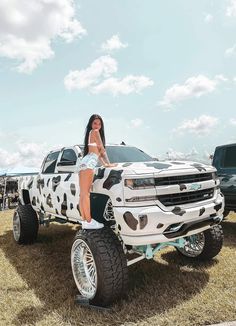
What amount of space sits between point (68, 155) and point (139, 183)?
2379 millimetres

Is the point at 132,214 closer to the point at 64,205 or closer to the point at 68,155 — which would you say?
the point at 64,205

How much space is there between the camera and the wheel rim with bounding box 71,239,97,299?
4.44m

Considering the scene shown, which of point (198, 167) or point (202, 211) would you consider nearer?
point (202, 211)

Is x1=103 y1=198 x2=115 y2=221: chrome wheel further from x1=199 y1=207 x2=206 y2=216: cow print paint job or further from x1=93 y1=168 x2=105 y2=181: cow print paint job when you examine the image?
x1=199 y1=207 x2=206 y2=216: cow print paint job

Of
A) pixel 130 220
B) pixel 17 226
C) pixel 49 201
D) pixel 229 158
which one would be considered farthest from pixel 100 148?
pixel 229 158

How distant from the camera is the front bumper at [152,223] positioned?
157 inches

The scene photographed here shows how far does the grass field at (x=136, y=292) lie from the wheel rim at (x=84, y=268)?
0.74ft

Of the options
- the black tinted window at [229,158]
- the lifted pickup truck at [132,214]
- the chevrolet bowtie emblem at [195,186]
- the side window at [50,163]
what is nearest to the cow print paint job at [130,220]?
the lifted pickup truck at [132,214]

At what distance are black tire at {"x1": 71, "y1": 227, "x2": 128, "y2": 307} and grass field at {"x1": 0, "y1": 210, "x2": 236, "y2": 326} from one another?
0.17m

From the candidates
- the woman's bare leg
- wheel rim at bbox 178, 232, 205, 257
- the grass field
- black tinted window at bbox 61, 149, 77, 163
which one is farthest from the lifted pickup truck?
wheel rim at bbox 178, 232, 205, 257

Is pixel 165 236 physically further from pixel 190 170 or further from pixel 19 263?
pixel 19 263

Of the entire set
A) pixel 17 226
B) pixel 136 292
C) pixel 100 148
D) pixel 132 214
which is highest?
pixel 100 148

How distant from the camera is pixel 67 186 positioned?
5496mm

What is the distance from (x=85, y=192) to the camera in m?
4.41
